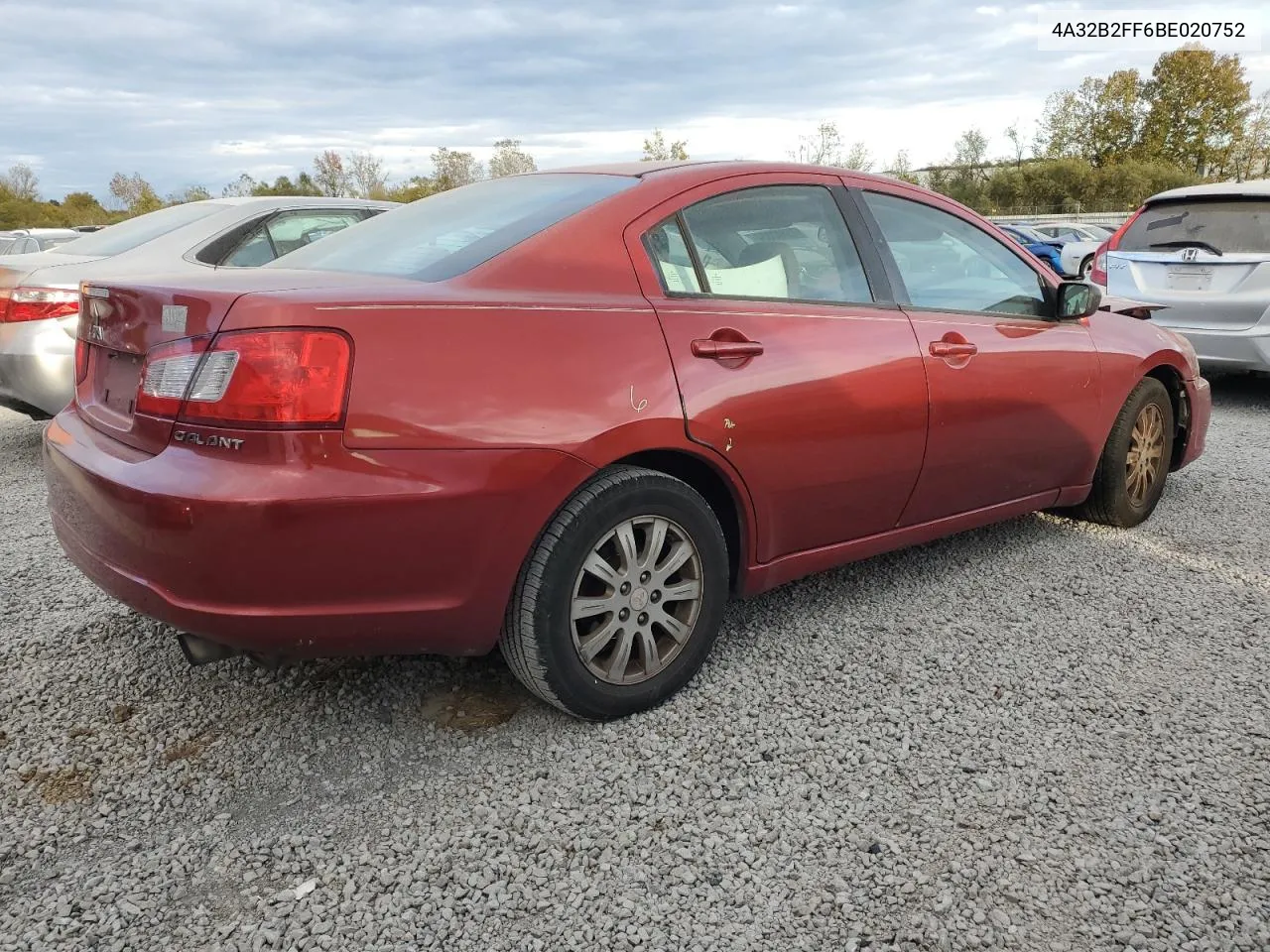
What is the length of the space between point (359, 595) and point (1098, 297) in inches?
121

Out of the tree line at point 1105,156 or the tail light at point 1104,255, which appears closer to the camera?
the tail light at point 1104,255

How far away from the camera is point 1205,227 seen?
267 inches

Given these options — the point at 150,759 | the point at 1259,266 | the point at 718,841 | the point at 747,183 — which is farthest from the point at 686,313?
the point at 1259,266

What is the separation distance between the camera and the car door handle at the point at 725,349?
259 centimetres

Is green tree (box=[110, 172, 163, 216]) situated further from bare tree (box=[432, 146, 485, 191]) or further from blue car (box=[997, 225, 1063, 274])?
blue car (box=[997, 225, 1063, 274])

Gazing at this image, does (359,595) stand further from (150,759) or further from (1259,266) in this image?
(1259,266)

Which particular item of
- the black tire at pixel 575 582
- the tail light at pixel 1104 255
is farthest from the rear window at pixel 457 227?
the tail light at pixel 1104 255

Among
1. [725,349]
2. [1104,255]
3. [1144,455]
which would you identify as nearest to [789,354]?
[725,349]

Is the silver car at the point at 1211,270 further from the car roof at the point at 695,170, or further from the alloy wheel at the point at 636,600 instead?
the alloy wheel at the point at 636,600

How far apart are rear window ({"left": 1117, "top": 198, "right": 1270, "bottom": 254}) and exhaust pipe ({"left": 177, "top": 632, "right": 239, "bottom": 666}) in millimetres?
6934

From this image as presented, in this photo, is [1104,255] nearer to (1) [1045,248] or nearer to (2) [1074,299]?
(2) [1074,299]

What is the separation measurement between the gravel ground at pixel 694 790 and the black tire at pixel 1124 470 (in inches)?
29.9

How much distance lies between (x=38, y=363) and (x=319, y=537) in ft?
13.0

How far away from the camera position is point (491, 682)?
9.29 ft
